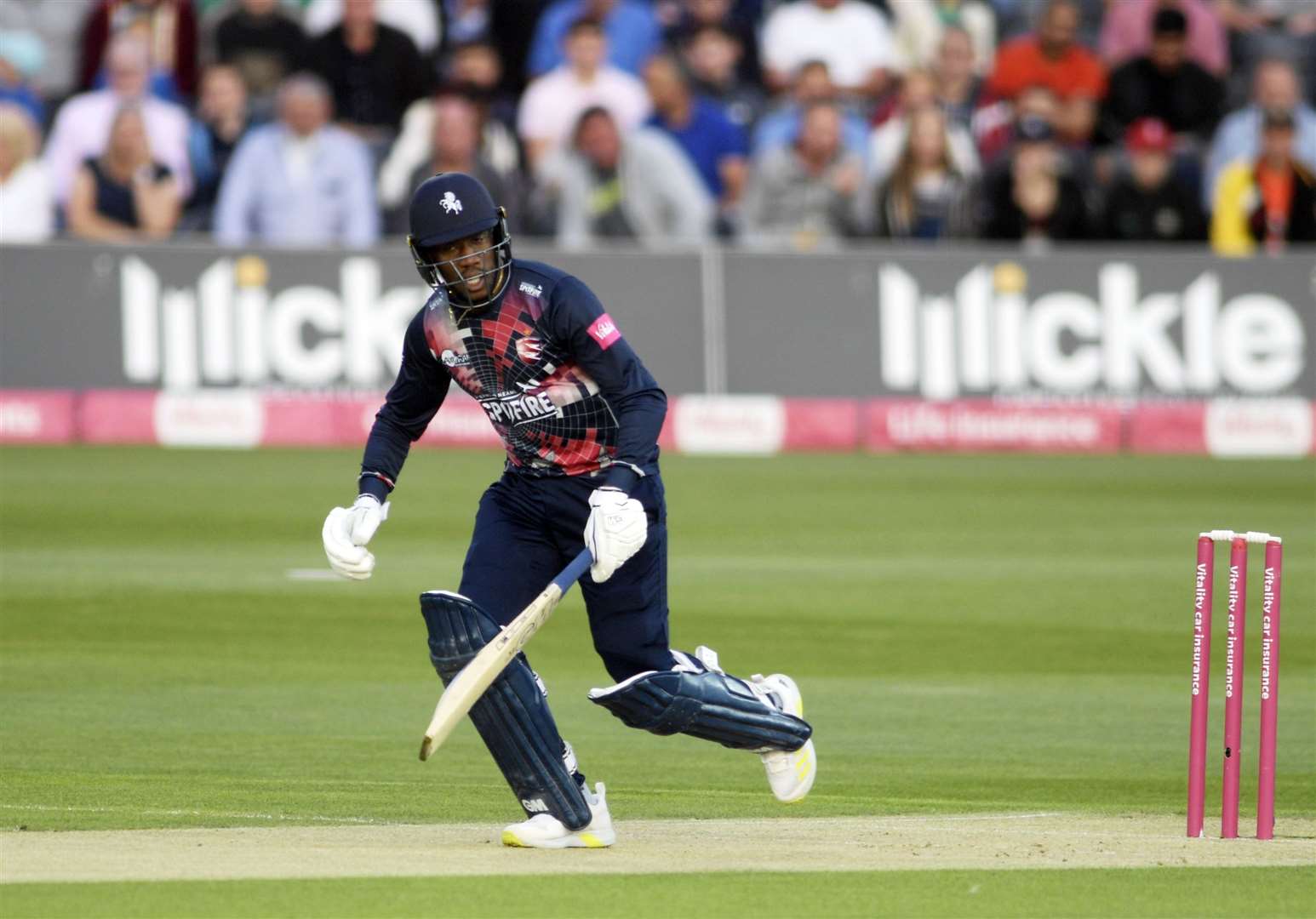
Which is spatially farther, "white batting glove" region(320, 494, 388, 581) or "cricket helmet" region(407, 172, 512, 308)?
"white batting glove" region(320, 494, 388, 581)

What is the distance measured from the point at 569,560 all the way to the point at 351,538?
1.83 feet

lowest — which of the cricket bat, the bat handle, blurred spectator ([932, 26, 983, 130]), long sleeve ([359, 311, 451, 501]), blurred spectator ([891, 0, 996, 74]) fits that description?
the cricket bat

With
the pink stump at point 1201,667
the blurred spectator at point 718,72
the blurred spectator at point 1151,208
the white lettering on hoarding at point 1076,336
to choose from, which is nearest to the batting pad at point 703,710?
the pink stump at point 1201,667

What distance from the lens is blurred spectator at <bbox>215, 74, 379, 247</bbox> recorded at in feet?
59.3

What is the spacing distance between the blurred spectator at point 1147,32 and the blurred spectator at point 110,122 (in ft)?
23.7

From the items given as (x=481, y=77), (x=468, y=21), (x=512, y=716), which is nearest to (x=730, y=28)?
(x=468, y=21)

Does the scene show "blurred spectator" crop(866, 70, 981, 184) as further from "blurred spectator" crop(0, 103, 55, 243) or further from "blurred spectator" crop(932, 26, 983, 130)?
"blurred spectator" crop(0, 103, 55, 243)

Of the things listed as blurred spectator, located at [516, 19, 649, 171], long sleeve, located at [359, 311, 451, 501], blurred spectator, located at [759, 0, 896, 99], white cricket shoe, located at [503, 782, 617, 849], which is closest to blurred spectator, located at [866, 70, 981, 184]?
blurred spectator, located at [759, 0, 896, 99]

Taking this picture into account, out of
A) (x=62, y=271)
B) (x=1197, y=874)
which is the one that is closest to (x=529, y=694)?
(x=1197, y=874)

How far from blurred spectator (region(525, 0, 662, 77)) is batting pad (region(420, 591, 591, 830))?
13.9m

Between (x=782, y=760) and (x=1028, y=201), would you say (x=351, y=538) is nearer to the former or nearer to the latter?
(x=782, y=760)

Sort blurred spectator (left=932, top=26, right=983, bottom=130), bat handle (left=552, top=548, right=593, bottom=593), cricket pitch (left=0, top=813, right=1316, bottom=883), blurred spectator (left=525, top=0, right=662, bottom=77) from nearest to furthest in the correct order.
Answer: cricket pitch (left=0, top=813, right=1316, bottom=883) < bat handle (left=552, top=548, right=593, bottom=593) < blurred spectator (left=932, top=26, right=983, bottom=130) < blurred spectator (left=525, top=0, right=662, bottom=77)

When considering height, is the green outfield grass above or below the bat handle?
below

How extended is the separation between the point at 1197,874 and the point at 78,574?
7.52 m
